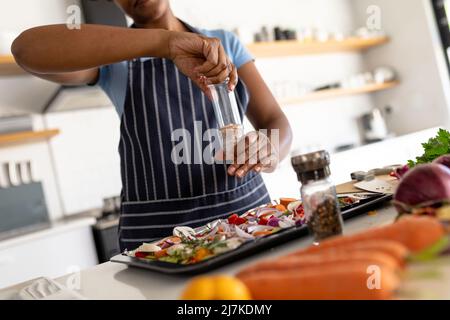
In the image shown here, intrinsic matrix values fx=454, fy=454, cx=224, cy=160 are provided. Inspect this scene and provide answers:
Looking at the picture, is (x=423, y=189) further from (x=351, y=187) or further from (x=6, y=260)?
(x=6, y=260)

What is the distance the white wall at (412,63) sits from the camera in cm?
368

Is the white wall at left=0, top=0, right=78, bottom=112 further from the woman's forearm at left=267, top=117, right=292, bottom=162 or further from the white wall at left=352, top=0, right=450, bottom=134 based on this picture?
A: the white wall at left=352, top=0, right=450, bottom=134

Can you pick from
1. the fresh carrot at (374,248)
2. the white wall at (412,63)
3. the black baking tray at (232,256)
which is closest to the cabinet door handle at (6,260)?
the black baking tray at (232,256)

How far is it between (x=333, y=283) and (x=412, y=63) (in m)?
3.87

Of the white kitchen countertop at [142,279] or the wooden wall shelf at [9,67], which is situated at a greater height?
the wooden wall shelf at [9,67]

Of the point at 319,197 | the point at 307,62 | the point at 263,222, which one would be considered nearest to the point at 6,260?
the point at 263,222

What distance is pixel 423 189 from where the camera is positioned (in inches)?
25.1

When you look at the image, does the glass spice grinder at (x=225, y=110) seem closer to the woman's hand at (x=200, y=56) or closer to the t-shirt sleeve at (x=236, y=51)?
the woman's hand at (x=200, y=56)

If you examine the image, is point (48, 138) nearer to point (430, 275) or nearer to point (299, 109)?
point (299, 109)

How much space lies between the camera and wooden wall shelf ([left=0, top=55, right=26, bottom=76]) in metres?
2.34

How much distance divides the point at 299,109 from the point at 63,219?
2027 millimetres

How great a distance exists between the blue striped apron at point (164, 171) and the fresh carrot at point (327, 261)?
2.01 ft

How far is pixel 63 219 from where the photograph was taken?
8.94 ft
